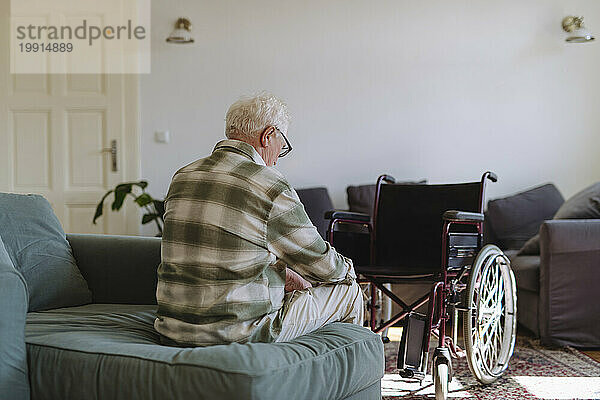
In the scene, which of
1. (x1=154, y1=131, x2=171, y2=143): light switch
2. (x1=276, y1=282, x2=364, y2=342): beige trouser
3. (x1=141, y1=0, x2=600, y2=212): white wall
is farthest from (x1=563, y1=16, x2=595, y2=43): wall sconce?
(x1=276, y1=282, x2=364, y2=342): beige trouser

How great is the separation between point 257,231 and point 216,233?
0.11 metres

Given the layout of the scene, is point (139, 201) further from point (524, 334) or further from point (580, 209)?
point (580, 209)

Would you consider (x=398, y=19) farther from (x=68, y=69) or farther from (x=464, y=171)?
(x=68, y=69)

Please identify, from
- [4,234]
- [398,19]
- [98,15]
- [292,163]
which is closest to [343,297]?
[4,234]

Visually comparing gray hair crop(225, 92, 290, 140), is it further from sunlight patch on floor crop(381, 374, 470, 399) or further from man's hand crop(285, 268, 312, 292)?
sunlight patch on floor crop(381, 374, 470, 399)

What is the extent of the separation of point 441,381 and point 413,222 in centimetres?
91

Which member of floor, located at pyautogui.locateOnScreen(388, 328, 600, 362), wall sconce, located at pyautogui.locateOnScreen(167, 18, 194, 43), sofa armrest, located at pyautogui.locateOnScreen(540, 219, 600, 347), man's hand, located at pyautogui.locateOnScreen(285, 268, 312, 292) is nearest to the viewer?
man's hand, located at pyautogui.locateOnScreen(285, 268, 312, 292)

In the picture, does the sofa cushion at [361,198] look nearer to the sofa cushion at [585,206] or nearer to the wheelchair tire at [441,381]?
the sofa cushion at [585,206]

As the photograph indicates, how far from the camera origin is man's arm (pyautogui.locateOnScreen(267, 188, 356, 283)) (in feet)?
6.46

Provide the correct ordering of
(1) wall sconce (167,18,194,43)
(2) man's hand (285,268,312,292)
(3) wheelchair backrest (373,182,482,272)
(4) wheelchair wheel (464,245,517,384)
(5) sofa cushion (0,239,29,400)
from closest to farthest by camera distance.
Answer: (5) sofa cushion (0,239,29,400) < (2) man's hand (285,268,312,292) < (4) wheelchair wheel (464,245,517,384) < (3) wheelchair backrest (373,182,482,272) < (1) wall sconce (167,18,194,43)

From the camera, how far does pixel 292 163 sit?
16.2ft

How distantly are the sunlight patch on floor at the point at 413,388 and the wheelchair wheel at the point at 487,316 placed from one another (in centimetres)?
12

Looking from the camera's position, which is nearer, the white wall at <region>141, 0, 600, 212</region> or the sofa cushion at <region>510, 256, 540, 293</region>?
the sofa cushion at <region>510, 256, 540, 293</region>

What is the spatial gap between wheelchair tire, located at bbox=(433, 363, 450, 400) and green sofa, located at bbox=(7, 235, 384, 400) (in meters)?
0.53
